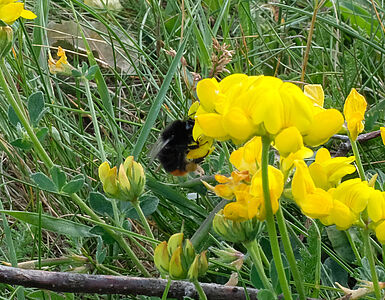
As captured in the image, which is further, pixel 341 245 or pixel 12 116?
pixel 341 245

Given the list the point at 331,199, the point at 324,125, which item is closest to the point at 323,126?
the point at 324,125

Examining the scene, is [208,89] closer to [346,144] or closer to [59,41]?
[346,144]

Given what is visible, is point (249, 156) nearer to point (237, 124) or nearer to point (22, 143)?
point (237, 124)

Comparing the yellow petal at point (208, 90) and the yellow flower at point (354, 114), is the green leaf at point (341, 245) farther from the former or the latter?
the yellow petal at point (208, 90)

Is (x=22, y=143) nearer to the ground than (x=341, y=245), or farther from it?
farther from it

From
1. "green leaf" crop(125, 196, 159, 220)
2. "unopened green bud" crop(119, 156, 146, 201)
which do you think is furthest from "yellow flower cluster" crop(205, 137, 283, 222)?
"green leaf" crop(125, 196, 159, 220)

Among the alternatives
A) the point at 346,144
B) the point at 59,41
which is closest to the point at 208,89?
the point at 346,144

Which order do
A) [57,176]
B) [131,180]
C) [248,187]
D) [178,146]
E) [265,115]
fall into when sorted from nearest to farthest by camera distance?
[265,115] → [248,187] → [131,180] → [57,176] → [178,146]
